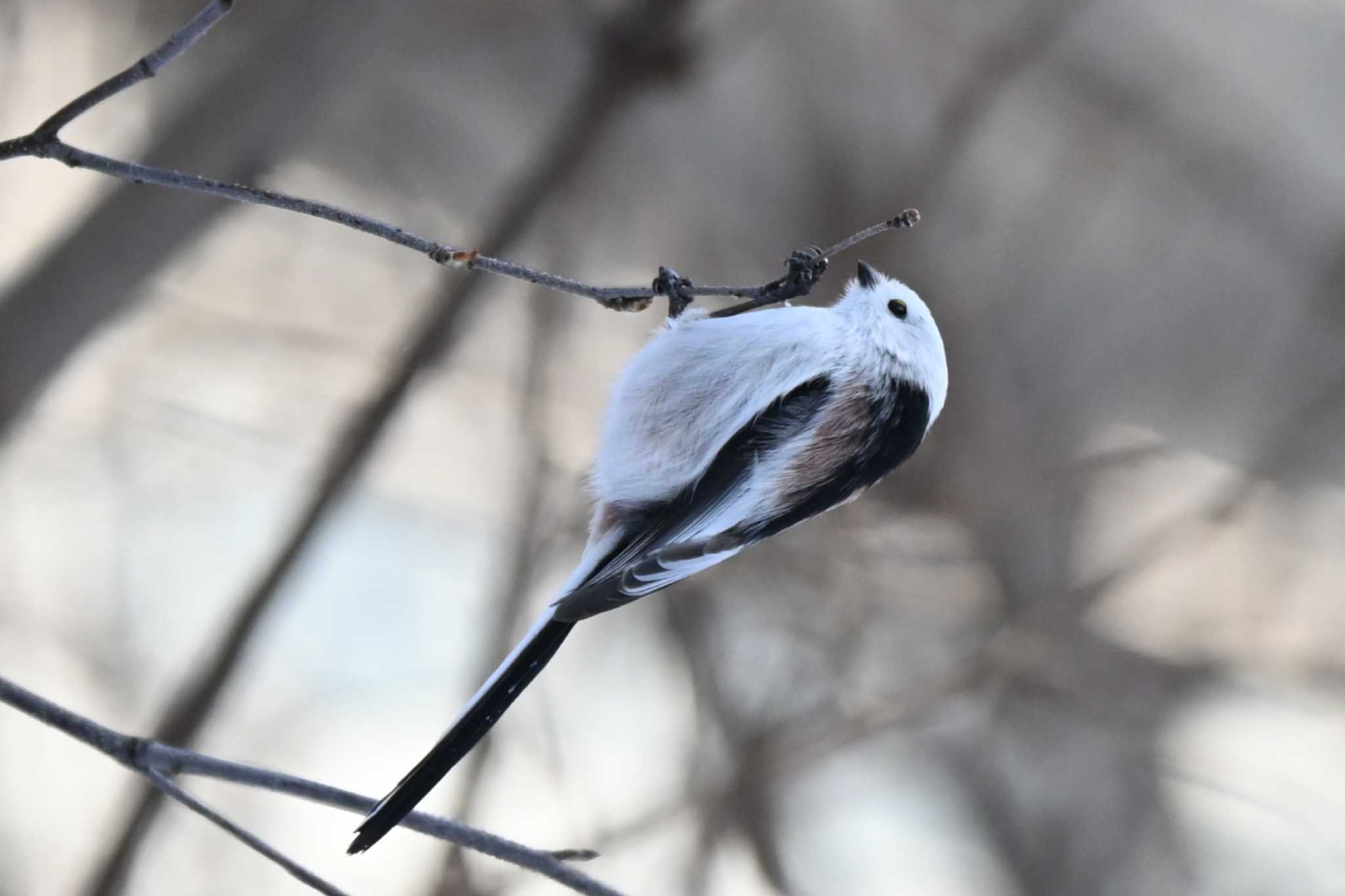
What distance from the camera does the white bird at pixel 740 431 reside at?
2.76ft

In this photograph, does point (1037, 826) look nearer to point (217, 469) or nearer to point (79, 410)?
point (217, 469)

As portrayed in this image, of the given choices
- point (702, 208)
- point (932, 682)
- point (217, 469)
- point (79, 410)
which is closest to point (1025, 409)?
point (932, 682)

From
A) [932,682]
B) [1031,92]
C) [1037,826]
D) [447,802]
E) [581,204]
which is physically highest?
[1031,92]

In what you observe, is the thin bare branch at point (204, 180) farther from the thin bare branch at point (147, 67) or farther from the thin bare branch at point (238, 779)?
the thin bare branch at point (238, 779)

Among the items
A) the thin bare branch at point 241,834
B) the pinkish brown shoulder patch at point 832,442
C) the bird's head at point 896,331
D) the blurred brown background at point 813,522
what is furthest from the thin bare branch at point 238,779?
the blurred brown background at point 813,522

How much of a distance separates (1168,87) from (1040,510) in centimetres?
59

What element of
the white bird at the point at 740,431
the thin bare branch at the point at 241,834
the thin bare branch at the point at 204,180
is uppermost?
the white bird at the point at 740,431

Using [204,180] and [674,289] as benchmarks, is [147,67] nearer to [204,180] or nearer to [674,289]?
[204,180]

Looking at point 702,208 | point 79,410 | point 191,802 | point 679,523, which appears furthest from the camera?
point 702,208

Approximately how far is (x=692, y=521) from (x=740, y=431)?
8cm

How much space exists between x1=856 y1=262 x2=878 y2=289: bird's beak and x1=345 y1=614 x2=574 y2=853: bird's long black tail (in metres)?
0.42

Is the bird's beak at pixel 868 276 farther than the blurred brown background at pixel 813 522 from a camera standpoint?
No

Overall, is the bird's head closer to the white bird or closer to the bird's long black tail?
the white bird

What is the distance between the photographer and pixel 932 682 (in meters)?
1.49
